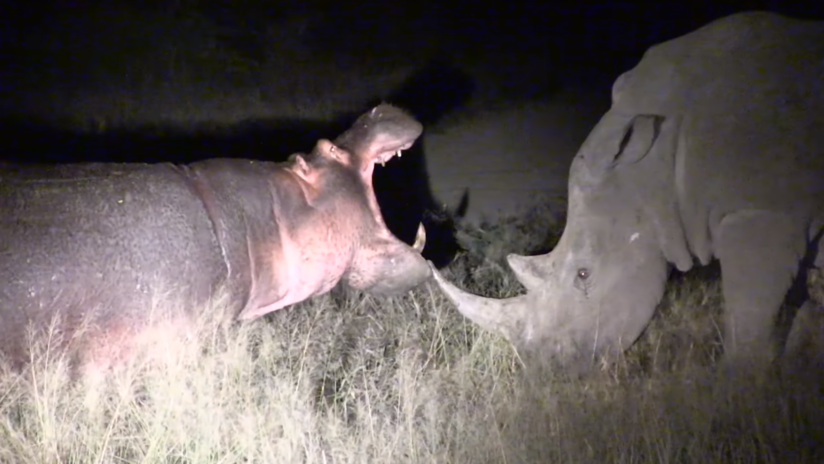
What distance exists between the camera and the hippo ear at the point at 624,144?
435cm

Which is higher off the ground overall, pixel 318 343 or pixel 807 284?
pixel 807 284

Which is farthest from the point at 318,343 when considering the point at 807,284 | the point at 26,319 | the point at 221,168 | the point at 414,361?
the point at 807,284

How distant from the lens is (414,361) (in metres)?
4.54

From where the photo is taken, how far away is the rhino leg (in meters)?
4.04

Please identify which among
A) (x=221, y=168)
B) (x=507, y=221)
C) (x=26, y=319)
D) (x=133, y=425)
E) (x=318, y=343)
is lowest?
(x=507, y=221)

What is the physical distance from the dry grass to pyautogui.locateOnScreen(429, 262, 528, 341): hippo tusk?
16cm

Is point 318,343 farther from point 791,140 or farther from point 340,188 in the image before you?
point 791,140

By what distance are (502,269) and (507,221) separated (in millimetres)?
1445

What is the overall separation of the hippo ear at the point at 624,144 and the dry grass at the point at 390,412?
901 mm

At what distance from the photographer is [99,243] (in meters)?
3.76

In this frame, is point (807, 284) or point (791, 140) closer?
point (791, 140)

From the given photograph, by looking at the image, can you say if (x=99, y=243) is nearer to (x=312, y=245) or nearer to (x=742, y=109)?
(x=312, y=245)

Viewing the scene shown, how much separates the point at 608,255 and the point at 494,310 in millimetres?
619

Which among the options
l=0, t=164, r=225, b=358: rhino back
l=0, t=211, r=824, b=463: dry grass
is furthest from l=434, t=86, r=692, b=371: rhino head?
l=0, t=164, r=225, b=358: rhino back
